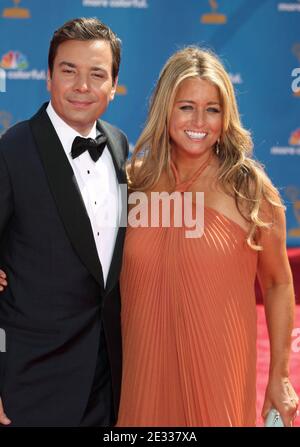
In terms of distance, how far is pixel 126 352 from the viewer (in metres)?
2.31

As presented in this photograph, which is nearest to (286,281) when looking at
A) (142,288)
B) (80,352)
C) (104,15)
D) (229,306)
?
(229,306)

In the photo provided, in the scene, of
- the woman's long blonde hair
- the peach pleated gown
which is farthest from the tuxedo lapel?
the woman's long blonde hair

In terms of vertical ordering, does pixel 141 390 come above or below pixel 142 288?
below

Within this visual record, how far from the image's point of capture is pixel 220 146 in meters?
2.44

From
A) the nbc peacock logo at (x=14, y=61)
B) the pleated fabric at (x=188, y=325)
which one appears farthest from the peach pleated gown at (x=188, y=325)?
the nbc peacock logo at (x=14, y=61)

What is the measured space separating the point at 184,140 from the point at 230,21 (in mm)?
4069

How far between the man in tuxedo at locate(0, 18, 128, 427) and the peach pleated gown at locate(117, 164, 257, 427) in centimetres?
10

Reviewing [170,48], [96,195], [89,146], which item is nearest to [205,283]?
[96,195]

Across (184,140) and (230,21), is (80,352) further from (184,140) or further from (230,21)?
(230,21)

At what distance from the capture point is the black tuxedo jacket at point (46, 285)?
2020 millimetres

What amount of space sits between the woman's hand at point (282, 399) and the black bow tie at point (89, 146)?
0.85m

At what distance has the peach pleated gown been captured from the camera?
7.32ft

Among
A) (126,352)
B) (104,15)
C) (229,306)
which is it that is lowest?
(126,352)

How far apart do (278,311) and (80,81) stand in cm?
→ 89
